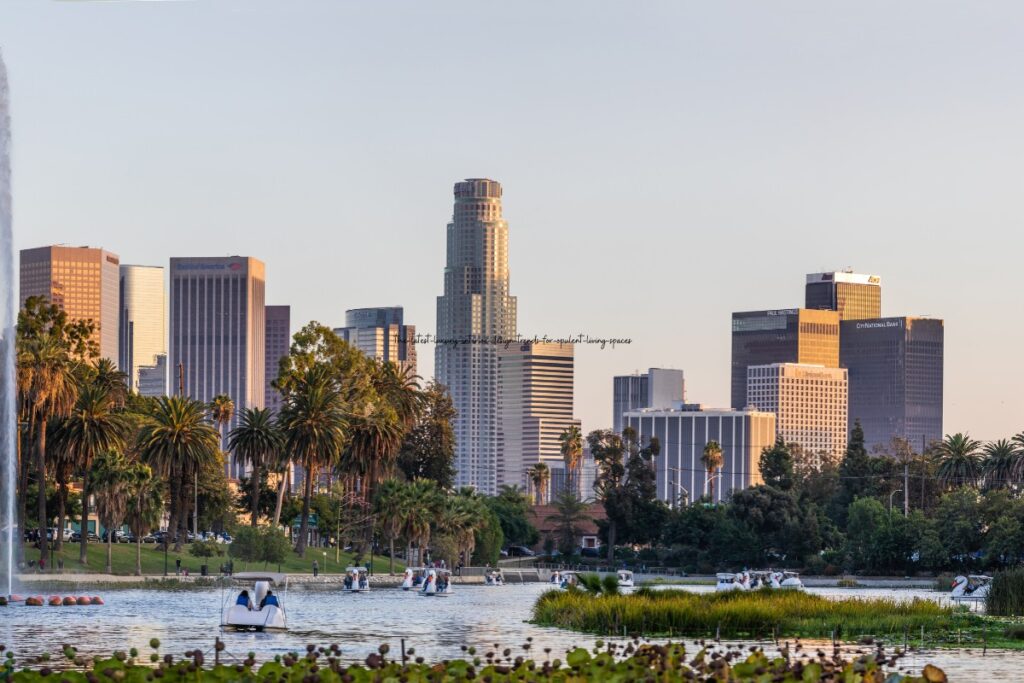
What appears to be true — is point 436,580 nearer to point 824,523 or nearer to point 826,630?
point 826,630

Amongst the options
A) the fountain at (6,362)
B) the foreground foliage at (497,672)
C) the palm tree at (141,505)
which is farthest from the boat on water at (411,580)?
the foreground foliage at (497,672)

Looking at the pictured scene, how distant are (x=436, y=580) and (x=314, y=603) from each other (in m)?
24.2

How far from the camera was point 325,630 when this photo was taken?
217 feet

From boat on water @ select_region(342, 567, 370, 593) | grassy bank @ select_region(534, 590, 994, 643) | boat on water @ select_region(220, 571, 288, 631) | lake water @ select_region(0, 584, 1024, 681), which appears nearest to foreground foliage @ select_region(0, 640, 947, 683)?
lake water @ select_region(0, 584, 1024, 681)

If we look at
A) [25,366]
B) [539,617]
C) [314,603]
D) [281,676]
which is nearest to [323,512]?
[25,366]

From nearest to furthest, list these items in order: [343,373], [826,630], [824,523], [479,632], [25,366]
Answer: [826,630]
[479,632]
[25,366]
[343,373]
[824,523]

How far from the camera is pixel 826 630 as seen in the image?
5972 centimetres

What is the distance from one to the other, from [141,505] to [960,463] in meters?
97.3

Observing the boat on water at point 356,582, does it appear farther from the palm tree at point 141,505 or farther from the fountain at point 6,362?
the fountain at point 6,362

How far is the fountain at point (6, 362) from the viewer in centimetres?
7262

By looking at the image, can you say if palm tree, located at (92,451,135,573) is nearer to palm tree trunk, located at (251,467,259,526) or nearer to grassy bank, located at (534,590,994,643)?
palm tree trunk, located at (251,467,259,526)

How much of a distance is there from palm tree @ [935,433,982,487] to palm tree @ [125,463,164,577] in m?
93.0

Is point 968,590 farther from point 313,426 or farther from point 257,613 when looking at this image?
point 257,613

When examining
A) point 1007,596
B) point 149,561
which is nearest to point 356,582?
point 149,561
